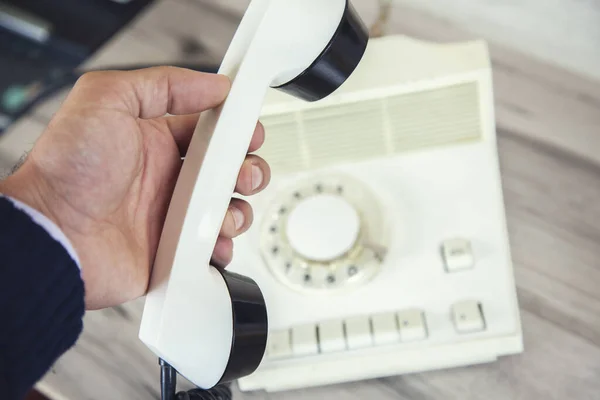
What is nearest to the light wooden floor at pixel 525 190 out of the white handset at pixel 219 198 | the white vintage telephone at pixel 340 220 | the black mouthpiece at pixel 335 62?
the white vintage telephone at pixel 340 220

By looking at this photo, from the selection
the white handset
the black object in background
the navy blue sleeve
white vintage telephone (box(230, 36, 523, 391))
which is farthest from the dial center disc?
the black object in background

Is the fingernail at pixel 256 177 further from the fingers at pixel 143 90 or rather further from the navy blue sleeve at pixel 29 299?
the navy blue sleeve at pixel 29 299

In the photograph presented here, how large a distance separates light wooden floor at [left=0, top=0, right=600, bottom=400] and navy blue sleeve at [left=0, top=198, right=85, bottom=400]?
0.20 m

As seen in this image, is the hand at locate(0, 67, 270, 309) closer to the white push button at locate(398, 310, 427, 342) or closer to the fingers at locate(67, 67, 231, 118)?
the fingers at locate(67, 67, 231, 118)

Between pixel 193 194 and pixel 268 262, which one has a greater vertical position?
pixel 193 194

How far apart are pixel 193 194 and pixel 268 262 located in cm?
18

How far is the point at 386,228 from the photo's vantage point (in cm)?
61

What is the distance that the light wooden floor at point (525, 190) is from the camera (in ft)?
1.92

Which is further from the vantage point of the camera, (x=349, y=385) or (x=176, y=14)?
(x=176, y=14)

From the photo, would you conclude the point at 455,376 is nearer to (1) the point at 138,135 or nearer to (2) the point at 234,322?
(2) the point at 234,322

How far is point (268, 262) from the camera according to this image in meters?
0.61

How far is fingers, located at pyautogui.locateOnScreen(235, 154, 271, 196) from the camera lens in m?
0.59

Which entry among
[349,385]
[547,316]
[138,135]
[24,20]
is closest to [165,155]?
[138,135]

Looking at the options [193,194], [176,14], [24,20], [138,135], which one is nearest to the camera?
[193,194]
